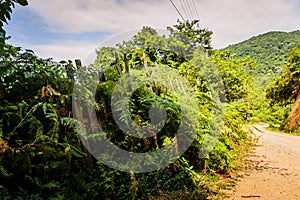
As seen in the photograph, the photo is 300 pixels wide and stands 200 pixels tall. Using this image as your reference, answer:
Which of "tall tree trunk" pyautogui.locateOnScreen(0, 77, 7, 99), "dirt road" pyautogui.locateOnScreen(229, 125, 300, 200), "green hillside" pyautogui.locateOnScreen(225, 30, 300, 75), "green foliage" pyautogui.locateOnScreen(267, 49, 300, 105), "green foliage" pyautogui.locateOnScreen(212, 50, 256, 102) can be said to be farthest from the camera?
"green hillside" pyautogui.locateOnScreen(225, 30, 300, 75)

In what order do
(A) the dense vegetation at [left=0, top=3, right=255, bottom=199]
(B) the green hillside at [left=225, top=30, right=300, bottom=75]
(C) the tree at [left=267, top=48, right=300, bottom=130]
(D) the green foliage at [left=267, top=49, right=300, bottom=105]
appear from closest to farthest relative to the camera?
(A) the dense vegetation at [left=0, top=3, right=255, bottom=199] → (C) the tree at [left=267, top=48, right=300, bottom=130] → (D) the green foliage at [left=267, top=49, right=300, bottom=105] → (B) the green hillside at [left=225, top=30, right=300, bottom=75]

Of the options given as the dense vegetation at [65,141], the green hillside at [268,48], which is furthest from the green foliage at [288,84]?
Answer: the green hillside at [268,48]

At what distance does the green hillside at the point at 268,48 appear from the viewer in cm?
5566

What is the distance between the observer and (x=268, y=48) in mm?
61250

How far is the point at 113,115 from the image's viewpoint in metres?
3.49

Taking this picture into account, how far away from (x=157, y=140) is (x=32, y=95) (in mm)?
2159

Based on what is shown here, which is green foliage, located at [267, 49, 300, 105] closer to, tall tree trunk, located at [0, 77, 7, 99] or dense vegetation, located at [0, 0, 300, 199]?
dense vegetation, located at [0, 0, 300, 199]

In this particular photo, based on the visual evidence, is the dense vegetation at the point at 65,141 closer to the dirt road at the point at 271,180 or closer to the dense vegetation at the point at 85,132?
the dense vegetation at the point at 85,132

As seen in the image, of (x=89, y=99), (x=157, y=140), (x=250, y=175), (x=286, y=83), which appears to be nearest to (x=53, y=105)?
(x=89, y=99)

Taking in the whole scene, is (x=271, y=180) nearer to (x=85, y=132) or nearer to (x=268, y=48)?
(x=85, y=132)

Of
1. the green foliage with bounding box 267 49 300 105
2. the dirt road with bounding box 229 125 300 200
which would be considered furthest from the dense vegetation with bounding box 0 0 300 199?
the green foliage with bounding box 267 49 300 105

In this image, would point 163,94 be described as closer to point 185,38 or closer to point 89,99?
point 89,99

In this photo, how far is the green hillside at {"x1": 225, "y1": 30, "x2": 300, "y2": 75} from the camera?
55656mm

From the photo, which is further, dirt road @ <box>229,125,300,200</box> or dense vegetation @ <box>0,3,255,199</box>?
dirt road @ <box>229,125,300,200</box>
